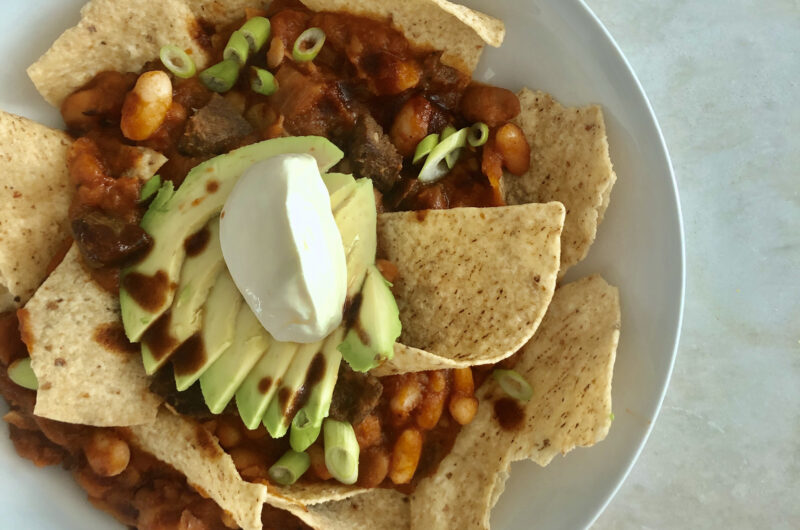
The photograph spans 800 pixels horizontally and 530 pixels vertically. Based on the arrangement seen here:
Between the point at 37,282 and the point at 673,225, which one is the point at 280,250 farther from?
the point at 673,225

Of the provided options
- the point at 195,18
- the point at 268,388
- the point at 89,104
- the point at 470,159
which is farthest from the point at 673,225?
the point at 89,104

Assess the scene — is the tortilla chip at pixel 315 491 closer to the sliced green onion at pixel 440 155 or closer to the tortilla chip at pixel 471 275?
the tortilla chip at pixel 471 275

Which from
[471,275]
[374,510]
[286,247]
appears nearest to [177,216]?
[286,247]

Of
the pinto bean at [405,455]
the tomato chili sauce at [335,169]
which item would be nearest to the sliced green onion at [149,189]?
the tomato chili sauce at [335,169]

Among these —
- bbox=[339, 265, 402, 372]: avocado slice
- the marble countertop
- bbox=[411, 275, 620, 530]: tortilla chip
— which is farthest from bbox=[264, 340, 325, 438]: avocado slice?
the marble countertop

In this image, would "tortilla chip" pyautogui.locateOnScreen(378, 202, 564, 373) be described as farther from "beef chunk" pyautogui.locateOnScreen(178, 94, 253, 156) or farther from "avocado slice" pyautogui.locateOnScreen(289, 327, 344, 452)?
"beef chunk" pyautogui.locateOnScreen(178, 94, 253, 156)
